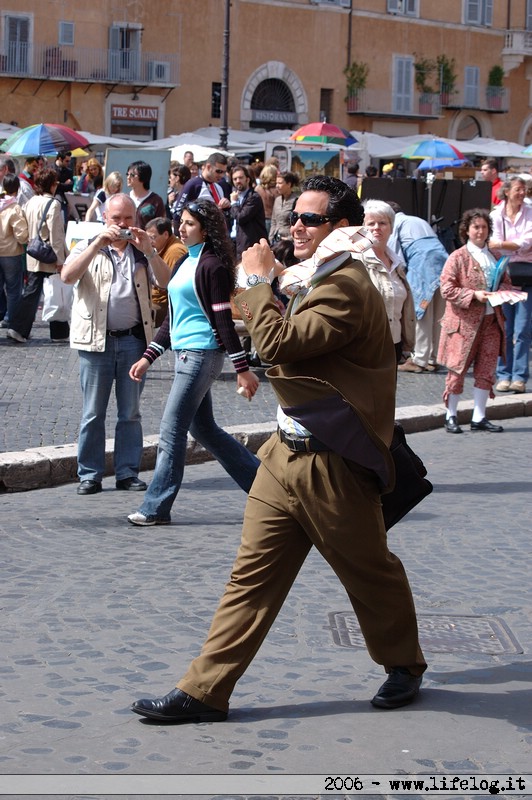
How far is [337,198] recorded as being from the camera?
4.34 metres

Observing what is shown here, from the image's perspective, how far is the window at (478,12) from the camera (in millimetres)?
55219

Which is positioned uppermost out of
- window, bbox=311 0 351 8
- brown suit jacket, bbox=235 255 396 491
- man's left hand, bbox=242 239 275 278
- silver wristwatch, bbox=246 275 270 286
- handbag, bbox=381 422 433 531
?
window, bbox=311 0 351 8

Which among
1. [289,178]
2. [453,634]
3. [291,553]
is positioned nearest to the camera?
[291,553]

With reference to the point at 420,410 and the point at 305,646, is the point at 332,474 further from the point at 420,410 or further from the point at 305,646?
the point at 420,410

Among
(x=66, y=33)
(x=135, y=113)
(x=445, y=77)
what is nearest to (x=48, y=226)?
(x=66, y=33)

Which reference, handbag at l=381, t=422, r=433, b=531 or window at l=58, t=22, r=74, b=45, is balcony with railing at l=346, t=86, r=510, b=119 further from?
handbag at l=381, t=422, r=433, b=531

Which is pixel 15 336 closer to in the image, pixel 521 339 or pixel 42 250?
pixel 42 250

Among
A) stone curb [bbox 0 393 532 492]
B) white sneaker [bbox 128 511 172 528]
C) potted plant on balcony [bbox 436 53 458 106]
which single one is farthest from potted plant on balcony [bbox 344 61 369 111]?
white sneaker [bbox 128 511 172 528]

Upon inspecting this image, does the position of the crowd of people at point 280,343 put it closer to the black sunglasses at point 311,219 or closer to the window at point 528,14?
the black sunglasses at point 311,219

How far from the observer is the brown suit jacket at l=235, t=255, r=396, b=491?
4168 mm

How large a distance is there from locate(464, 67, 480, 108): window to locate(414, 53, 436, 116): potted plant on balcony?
81.5 inches

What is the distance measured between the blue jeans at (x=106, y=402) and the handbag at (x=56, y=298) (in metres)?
6.23

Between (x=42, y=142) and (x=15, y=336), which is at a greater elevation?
(x=42, y=142)

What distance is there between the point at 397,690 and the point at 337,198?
1.61 metres
